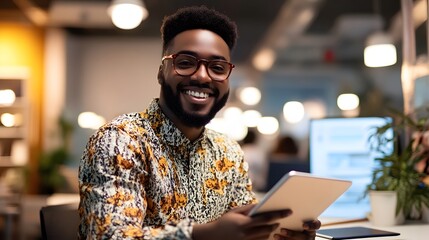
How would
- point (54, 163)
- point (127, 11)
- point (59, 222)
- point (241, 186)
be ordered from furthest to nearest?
1. point (54, 163)
2. point (127, 11)
3. point (241, 186)
4. point (59, 222)

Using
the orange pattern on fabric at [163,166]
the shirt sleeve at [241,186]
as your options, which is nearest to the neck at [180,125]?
the orange pattern on fabric at [163,166]

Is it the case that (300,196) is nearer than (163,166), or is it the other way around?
(300,196)

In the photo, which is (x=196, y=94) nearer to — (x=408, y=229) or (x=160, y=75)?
(x=160, y=75)

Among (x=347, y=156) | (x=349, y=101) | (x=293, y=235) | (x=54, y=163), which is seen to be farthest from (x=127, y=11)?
(x=349, y=101)

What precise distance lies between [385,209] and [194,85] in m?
1.13

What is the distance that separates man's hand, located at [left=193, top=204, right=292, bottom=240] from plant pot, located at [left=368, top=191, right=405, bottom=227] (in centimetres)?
113

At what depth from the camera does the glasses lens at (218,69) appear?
5.39 ft

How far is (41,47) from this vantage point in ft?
29.9

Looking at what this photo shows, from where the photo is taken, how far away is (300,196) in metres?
1.34

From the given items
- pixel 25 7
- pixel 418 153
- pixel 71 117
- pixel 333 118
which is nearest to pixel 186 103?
pixel 333 118

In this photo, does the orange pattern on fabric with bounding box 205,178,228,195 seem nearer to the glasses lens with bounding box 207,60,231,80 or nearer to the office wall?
the glasses lens with bounding box 207,60,231,80

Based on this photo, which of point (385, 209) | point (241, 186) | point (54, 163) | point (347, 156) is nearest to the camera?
point (241, 186)

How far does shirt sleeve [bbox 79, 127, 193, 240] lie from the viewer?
4.39ft

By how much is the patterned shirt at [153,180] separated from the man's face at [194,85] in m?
0.07
